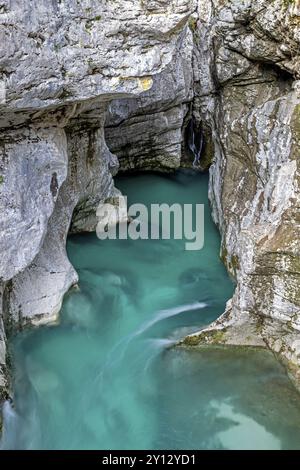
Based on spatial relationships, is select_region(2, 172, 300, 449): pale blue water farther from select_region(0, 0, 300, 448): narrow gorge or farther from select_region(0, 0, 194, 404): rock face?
select_region(0, 0, 194, 404): rock face

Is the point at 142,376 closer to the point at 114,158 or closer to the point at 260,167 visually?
the point at 260,167

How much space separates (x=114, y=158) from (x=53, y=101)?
204 inches

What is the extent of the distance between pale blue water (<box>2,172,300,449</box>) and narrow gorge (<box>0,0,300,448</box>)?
0.11 metres

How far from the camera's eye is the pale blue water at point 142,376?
7047 mm

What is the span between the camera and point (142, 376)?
312 inches

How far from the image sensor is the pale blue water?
23.1 ft

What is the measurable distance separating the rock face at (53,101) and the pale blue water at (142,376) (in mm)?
626
